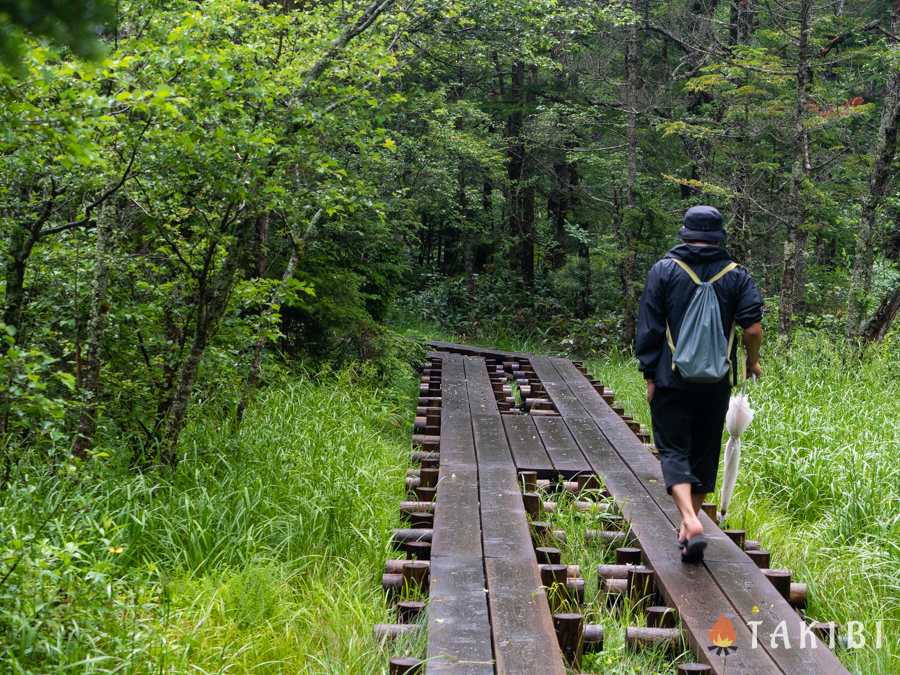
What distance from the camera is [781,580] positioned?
4227 millimetres

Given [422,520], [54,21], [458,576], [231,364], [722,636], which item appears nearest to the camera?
[54,21]

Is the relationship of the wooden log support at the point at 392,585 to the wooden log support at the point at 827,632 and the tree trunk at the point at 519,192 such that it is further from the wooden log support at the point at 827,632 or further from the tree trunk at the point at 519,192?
the tree trunk at the point at 519,192

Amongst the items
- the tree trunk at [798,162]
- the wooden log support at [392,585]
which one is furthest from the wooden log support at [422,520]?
the tree trunk at [798,162]

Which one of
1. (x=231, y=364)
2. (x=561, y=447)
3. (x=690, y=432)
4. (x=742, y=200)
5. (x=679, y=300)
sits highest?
(x=742, y=200)

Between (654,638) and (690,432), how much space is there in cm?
137

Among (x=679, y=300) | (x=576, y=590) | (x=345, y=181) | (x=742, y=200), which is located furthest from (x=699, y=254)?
(x=742, y=200)

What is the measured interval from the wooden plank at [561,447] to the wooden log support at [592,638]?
2.54m

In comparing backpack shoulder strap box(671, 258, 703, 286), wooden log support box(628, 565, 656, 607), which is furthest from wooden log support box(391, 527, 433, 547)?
backpack shoulder strap box(671, 258, 703, 286)

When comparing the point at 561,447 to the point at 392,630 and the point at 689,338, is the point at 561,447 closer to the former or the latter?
the point at 689,338

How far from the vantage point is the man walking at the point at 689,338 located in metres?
4.53

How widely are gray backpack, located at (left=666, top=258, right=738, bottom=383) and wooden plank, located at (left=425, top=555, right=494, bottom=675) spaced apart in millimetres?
1554

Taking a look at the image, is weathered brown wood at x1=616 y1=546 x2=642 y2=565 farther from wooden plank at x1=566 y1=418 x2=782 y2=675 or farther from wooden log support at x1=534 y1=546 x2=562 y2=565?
wooden log support at x1=534 y1=546 x2=562 y2=565

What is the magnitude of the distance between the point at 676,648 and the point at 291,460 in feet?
10.3

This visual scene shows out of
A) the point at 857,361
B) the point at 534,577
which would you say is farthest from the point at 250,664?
the point at 857,361
